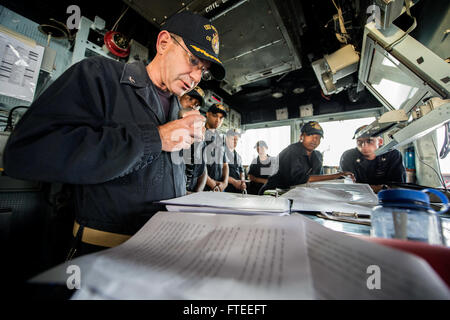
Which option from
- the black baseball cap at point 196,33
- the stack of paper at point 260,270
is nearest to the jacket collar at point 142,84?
the black baseball cap at point 196,33

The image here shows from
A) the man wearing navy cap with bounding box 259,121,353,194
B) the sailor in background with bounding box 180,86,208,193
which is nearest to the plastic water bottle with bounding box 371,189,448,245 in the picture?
the sailor in background with bounding box 180,86,208,193

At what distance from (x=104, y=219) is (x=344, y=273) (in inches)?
29.0

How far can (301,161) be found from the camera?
2.19m

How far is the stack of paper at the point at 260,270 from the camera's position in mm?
201

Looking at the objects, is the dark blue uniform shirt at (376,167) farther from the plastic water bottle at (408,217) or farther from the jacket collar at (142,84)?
the jacket collar at (142,84)

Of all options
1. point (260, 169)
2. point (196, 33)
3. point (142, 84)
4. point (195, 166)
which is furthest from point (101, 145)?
point (260, 169)

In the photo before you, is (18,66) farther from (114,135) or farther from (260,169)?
(260,169)

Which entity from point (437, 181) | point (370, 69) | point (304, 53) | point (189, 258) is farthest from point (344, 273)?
point (304, 53)

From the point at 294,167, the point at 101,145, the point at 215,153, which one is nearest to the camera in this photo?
the point at 101,145

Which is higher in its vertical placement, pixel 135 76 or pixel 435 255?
pixel 135 76

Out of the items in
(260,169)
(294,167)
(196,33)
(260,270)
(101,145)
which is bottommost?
(260,270)

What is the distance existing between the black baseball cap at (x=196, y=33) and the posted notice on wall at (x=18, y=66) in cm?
142

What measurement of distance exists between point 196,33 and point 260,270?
3.31ft
